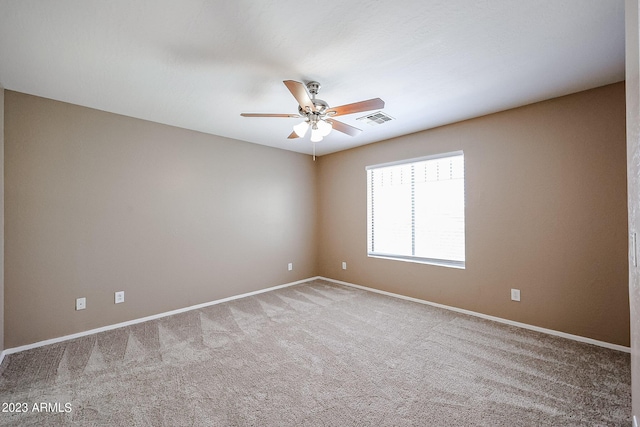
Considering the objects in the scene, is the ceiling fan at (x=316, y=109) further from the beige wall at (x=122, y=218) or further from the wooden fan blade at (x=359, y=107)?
the beige wall at (x=122, y=218)

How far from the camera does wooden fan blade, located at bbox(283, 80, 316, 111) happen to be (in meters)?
1.88

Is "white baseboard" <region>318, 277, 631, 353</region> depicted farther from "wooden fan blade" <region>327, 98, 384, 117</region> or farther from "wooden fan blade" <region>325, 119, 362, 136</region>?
"wooden fan blade" <region>327, 98, 384, 117</region>

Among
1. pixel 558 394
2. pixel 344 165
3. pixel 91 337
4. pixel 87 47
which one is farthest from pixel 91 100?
pixel 558 394

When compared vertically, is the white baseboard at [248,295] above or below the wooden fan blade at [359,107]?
below

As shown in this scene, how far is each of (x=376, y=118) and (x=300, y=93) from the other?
1.44 m

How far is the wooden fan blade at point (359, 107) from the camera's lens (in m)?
2.02

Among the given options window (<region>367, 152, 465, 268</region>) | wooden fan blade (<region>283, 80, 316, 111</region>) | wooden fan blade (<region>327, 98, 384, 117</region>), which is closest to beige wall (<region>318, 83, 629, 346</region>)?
window (<region>367, 152, 465, 268</region>)

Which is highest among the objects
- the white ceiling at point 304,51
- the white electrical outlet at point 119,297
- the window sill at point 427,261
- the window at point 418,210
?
the white ceiling at point 304,51

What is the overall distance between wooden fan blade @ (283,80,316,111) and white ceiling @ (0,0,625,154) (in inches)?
10.4

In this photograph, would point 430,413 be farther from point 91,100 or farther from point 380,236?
point 91,100

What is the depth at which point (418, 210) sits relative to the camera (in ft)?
12.8

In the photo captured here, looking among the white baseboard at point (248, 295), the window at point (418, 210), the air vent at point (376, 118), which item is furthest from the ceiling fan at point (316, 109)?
the white baseboard at point (248, 295)

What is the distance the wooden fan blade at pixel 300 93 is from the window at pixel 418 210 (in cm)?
220

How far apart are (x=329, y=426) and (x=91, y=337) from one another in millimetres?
2674
